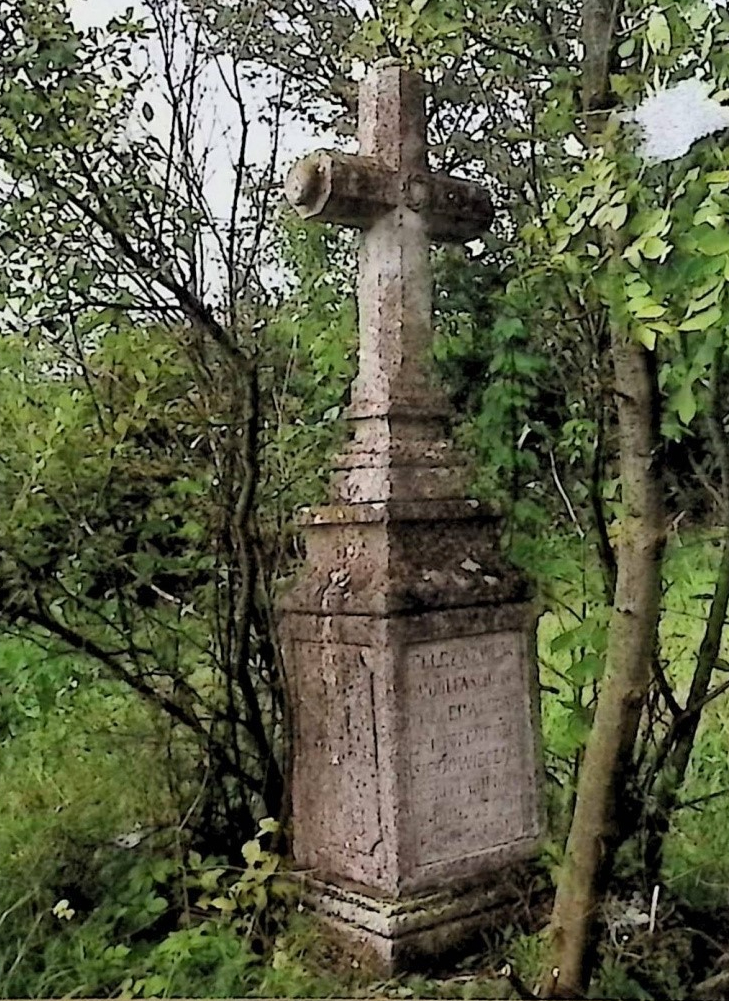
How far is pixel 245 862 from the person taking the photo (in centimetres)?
232

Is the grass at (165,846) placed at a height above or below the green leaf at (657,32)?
below

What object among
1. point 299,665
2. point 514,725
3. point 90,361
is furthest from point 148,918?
point 90,361

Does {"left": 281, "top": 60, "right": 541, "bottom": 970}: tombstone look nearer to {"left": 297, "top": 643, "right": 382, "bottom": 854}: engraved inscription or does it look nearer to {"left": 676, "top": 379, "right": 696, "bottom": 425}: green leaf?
{"left": 297, "top": 643, "right": 382, "bottom": 854}: engraved inscription

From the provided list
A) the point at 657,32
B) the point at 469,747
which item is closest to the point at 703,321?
the point at 657,32

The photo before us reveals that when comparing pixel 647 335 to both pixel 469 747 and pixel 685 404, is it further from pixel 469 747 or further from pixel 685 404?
pixel 469 747

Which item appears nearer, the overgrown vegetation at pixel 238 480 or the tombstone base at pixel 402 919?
the tombstone base at pixel 402 919

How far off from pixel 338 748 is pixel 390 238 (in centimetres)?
94

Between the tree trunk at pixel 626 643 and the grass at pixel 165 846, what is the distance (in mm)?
381

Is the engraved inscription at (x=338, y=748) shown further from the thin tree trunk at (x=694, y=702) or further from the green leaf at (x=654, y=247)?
the green leaf at (x=654, y=247)

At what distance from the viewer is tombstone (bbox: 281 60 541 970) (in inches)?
80.0

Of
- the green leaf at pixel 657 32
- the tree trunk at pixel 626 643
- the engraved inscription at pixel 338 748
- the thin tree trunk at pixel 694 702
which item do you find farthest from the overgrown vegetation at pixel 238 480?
the green leaf at pixel 657 32

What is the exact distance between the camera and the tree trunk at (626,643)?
1.65 meters

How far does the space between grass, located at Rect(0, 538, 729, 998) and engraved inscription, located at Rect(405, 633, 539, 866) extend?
104 millimetres

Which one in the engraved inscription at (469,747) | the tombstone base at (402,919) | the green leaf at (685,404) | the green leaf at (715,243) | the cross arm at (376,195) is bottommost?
the tombstone base at (402,919)
